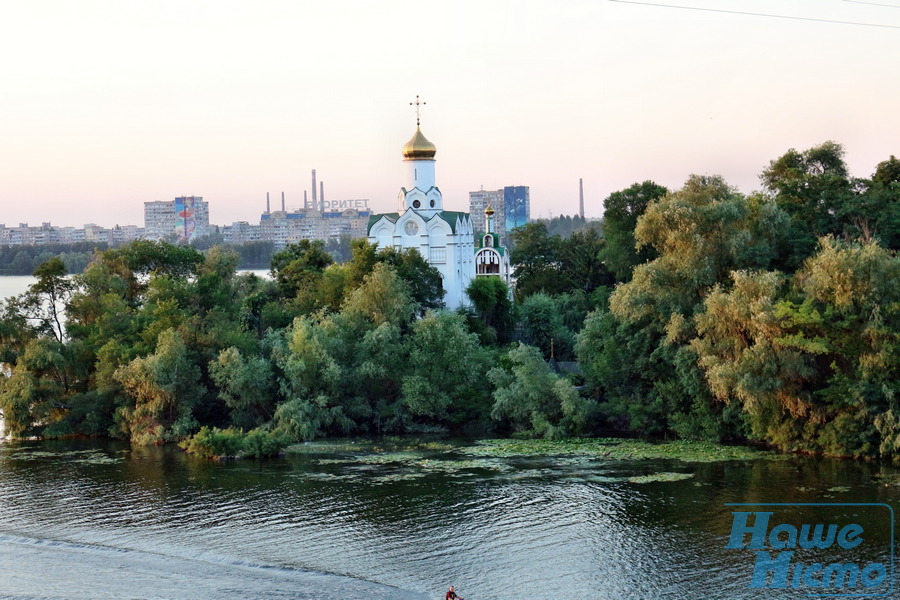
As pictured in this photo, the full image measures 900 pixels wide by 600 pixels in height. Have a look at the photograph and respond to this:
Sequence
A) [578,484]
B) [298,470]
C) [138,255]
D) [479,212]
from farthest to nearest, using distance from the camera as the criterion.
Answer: [479,212] < [138,255] < [298,470] < [578,484]

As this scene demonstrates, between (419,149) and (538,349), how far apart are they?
17.0m

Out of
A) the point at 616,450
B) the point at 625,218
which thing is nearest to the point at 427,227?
the point at 625,218

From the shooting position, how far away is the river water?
17375mm

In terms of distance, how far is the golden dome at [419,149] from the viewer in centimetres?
4600

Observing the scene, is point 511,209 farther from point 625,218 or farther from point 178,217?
point 625,218

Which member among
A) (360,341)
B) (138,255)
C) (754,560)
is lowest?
(754,560)

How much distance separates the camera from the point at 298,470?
85.8 ft

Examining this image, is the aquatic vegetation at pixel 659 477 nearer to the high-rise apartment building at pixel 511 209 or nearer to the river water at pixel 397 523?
the river water at pixel 397 523

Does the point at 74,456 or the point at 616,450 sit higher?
the point at 74,456

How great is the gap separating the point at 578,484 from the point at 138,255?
20873mm

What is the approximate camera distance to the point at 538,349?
1244 inches

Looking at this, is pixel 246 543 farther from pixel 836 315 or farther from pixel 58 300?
pixel 58 300

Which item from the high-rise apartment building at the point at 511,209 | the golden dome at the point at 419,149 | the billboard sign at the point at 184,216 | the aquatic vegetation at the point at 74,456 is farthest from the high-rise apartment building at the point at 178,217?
the aquatic vegetation at the point at 74,456

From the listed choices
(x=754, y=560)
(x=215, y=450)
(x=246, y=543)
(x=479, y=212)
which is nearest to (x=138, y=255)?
(x=215, y=450)
